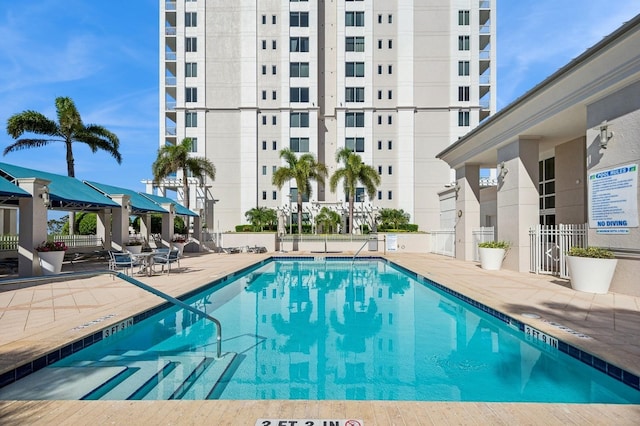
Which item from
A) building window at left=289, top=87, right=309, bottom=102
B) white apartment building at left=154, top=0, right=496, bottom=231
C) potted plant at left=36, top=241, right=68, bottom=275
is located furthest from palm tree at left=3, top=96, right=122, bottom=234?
building window at left=289, top=87, right=309, bottom=102

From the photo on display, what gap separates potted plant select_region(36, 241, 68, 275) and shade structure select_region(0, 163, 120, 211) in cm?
160

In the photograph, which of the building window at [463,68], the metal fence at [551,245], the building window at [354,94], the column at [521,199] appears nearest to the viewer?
the metal fence at [551,245]

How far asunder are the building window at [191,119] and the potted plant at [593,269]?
35.7m

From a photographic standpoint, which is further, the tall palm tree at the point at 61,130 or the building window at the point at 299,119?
the building window at the point at 299,119

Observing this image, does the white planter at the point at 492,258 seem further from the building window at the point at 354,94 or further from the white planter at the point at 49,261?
the building window at the point at 354,94

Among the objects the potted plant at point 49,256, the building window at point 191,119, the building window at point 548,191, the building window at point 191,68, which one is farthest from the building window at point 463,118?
the potted plant at point 49,256

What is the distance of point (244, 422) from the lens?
2.89 meters

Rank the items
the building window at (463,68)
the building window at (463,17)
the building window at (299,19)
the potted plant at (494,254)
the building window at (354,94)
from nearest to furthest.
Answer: the potted plant at (494,254)
the building window at (463,17)
the building window at (463,68)
the building window at (299,19)
the building window at (354,94)

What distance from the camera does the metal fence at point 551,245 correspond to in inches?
400

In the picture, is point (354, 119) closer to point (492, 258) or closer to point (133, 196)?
point (133, 196)

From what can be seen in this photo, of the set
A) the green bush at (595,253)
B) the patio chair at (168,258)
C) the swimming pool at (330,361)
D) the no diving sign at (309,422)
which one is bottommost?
the swimming pool at (330,361)

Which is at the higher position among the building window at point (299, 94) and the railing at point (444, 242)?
the building window at point (299, 94)

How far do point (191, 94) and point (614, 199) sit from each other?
37.0m

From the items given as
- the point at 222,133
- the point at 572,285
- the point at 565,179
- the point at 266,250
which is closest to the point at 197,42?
the point at 222,133
